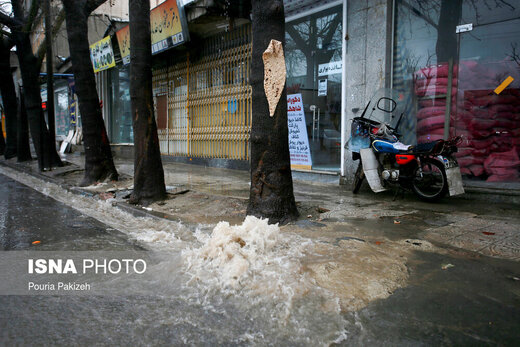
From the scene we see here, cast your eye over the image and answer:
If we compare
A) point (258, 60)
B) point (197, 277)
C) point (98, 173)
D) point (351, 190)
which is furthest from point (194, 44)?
point (197, 277)

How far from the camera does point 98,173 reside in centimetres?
905

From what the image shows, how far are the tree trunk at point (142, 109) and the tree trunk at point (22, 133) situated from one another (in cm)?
1098

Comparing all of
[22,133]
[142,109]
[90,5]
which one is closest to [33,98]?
[22,133]

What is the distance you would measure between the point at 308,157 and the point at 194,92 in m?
5.90

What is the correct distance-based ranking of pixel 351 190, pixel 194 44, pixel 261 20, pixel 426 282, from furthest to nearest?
1. pixel 194 44
2. pixel 351 190
3. pixel 261 20
4. pixel 426 282

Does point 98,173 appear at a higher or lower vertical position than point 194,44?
lower

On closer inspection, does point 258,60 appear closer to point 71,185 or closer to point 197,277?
point 197,277

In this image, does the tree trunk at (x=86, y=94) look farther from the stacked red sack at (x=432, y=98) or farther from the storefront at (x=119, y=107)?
the storefront at (x=119, y=107)

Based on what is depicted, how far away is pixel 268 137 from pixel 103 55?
555 inches

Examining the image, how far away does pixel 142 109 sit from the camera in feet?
22.1

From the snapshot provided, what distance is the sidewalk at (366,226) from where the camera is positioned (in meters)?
3.30

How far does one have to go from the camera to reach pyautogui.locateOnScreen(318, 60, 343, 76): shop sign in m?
8.52

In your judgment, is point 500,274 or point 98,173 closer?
point 500,274

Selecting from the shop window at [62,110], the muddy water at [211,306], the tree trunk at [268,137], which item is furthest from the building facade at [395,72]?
the shop window at [62,110]
